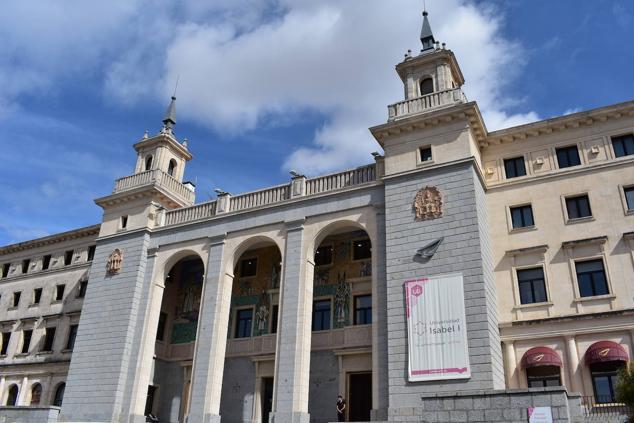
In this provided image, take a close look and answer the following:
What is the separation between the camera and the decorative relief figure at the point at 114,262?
33.9 meters

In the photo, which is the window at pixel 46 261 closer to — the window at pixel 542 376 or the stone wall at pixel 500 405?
the stone wall at pixel 500 405

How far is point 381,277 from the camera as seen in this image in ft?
84.4

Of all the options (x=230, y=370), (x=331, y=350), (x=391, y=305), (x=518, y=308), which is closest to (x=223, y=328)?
(x=230, y=370)

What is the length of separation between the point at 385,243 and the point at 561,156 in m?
9.30

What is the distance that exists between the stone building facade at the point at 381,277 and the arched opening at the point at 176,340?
0.35 ft

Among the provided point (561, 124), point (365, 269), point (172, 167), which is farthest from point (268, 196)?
point (561, 124)

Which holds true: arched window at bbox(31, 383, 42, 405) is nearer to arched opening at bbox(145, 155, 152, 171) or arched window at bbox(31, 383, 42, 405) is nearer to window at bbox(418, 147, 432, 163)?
arched opening at bbox(145, 155, 152, 171)

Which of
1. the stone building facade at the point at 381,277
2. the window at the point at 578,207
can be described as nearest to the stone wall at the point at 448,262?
the stone building facade at the point at 381,277

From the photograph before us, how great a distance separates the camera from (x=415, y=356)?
22953mm

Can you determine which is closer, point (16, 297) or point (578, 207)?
point (578, 207)

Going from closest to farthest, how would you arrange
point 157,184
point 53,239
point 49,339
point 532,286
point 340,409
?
point 340,409 < point 532,286 < point 157,184 < point 49,339 < point 53,239

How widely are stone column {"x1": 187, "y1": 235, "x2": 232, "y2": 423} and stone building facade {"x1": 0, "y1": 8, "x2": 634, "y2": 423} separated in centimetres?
8

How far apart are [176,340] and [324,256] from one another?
1081 centimetres

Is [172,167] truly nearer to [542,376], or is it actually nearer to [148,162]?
[148,162]
